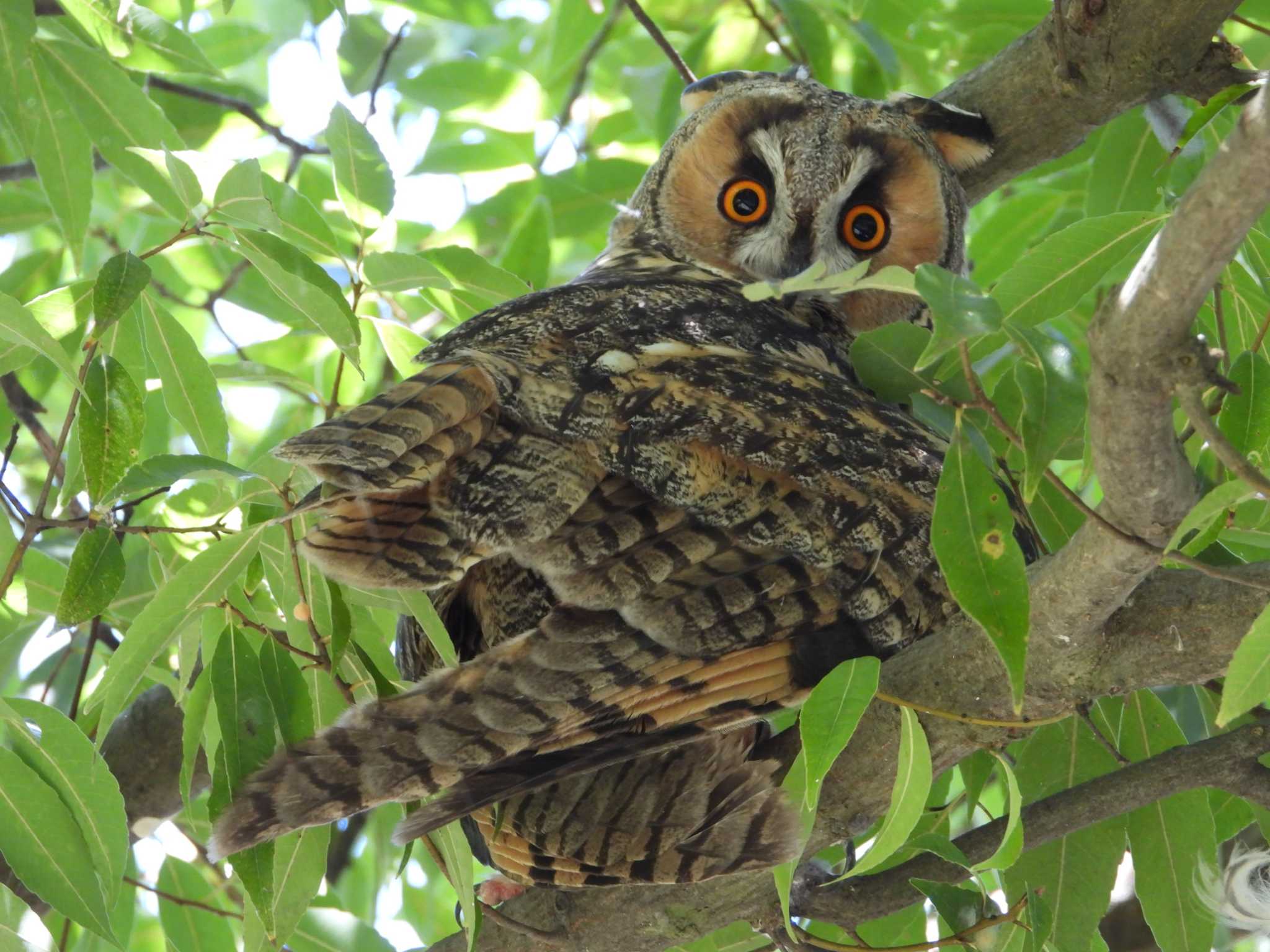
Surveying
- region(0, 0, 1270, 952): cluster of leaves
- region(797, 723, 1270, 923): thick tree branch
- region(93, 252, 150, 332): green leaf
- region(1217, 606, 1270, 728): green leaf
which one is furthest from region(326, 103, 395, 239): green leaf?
region(1217, 606, 1270, 728): green leaf

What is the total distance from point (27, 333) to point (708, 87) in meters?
1.49

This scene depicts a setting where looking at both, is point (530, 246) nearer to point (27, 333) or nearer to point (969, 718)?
point (27, 333)

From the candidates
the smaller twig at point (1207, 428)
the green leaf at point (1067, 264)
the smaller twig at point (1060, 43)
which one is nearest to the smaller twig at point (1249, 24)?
the smaller twig at point (1060, 43)

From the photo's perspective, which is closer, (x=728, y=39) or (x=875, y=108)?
(x=875, y=108)

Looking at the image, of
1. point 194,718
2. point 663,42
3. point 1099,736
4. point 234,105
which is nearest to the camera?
point 1099,736

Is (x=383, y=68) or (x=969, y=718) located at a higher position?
(x=383, y=68)

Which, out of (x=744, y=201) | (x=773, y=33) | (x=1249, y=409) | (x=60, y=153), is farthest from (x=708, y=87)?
(x=1249, y=409)

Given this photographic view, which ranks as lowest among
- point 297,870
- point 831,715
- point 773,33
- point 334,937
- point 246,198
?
point 334,937

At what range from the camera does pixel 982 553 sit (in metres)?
1.14

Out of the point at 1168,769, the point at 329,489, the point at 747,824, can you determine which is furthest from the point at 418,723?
the point at 1168,769

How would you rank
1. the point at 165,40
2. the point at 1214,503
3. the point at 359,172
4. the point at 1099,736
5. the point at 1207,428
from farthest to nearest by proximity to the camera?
1. the point at 165,40
2. the point at 359,172
3. the point at 1099,736
4. the point at 1214,503
5. the point at 1207,428

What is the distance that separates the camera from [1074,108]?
6.98 feet

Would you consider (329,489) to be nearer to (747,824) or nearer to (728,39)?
(747,824)

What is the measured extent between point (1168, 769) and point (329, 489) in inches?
36.9
